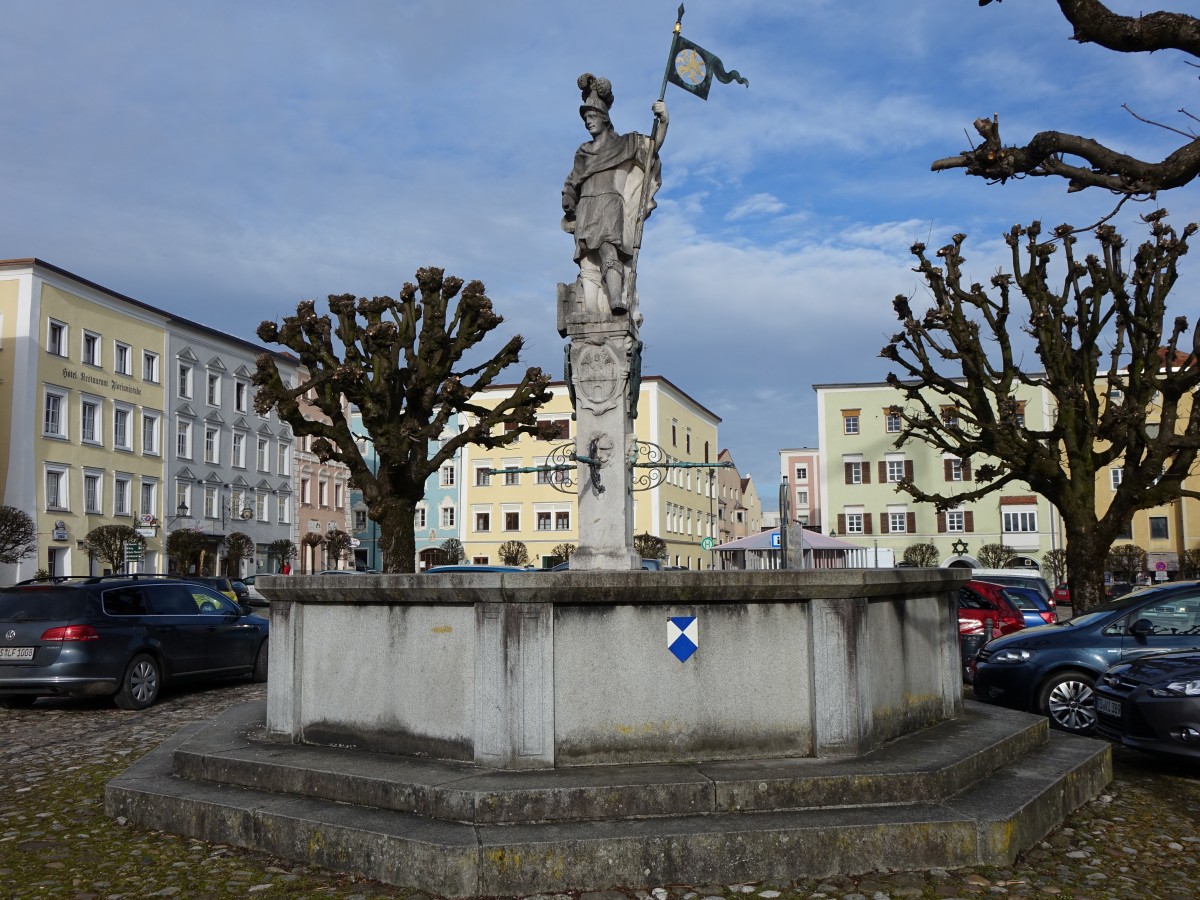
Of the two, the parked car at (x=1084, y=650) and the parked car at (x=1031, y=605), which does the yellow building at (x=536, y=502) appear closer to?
the parked car at (x=1031, y=605)

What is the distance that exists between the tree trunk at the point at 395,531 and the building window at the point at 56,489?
1055 inches

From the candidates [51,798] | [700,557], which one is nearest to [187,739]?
[51,798]

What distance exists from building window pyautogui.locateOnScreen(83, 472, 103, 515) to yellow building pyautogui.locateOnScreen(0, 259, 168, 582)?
0.15 ft

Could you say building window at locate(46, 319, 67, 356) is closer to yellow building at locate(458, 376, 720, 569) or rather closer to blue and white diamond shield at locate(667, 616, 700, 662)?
yellow building at locate(458, 376, 720, 569)

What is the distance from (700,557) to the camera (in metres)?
82.1

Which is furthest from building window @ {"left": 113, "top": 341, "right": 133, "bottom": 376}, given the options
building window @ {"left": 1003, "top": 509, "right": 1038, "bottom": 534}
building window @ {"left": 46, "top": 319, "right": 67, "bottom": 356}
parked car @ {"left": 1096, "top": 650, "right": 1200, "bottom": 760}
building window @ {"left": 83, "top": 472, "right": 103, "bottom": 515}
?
A: building window @ {"left": 1003, "top": 509, "right": 1038, "bottom": 534}

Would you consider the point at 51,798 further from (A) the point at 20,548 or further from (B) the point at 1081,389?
(A) the point at 20,548

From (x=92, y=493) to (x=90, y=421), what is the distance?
347 cm

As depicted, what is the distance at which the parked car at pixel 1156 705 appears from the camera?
8188mm

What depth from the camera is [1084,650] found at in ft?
37.0

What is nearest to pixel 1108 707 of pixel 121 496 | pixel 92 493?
pixel 92 493

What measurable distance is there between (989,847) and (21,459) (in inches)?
1923

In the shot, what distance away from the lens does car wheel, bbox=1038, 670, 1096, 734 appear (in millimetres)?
11070

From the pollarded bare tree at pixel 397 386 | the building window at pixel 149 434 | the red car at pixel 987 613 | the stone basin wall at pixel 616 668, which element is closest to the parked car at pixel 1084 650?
the red car at pixel 987 613
